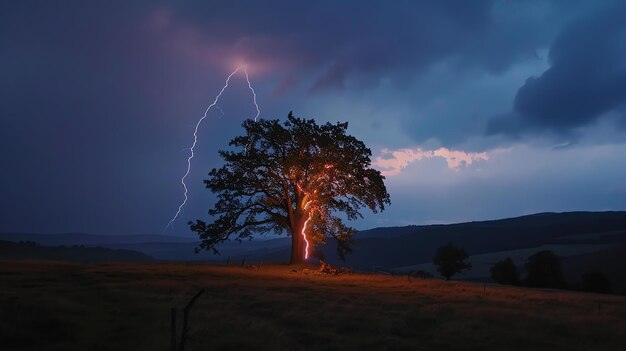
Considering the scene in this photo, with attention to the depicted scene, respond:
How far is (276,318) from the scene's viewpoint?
1711cm

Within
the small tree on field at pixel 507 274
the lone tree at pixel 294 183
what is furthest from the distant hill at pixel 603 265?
the lone tree at pixel 294 183

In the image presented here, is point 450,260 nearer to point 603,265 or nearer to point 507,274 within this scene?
point 507,274

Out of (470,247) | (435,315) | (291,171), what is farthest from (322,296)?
(470,247)

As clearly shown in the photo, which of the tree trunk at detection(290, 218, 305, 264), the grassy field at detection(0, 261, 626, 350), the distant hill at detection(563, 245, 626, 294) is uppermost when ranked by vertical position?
the tree trunk at detection(290, 218, 305, 264)

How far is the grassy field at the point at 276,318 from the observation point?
13375 millimetres

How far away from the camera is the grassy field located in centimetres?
1338

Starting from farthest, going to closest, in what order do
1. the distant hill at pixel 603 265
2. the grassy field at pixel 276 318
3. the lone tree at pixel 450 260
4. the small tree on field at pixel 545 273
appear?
1. the distant hill at pixel 603 265
2. the lone tree at pixel 450 260
3. the small tree on field at pixel 545 273
4. the grassy field at pixel 276 318

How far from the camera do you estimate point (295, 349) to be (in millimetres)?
12812

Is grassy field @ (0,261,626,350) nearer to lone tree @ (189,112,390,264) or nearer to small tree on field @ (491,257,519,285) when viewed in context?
lone tree @ (189,112,390,264)

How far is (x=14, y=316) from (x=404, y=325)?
1322 centimetres

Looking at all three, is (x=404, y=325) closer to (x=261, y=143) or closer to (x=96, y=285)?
(x=96, y=285)

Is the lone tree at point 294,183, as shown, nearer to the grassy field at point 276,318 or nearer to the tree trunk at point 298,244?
the tree trunk at point 298,244

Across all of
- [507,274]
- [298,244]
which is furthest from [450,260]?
[298,244]

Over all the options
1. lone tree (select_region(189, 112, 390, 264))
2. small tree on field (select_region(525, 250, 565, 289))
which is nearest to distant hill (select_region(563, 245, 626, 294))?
small tree on field (select_region(525, 250, 565, 289))
